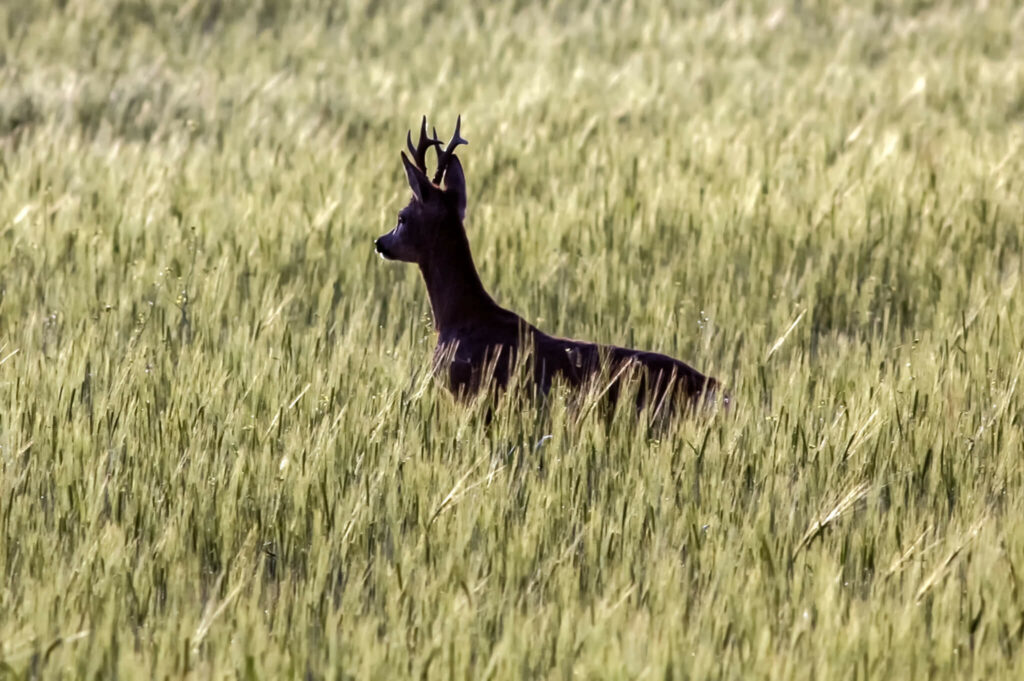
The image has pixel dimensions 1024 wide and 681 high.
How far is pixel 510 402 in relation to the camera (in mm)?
4246

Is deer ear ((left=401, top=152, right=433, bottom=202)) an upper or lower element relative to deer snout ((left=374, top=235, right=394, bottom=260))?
upper

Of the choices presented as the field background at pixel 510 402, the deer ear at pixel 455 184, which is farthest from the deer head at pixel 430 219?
the field background at pixel 510 402

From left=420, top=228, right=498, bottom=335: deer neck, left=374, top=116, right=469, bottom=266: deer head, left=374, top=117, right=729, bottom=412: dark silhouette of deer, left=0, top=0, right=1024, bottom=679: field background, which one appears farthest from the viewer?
left=374, top=116, right=469, bottom=266: deer head

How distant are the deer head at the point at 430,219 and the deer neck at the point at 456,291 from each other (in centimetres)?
3

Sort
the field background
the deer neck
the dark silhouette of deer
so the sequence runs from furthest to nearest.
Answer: the deer neck < the dark silhouette of deer < the field background

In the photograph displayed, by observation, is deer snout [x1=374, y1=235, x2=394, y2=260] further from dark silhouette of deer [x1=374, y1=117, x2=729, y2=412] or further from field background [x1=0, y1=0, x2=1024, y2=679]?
field background [x1=0, y1=0, x2=1024, y2=679]

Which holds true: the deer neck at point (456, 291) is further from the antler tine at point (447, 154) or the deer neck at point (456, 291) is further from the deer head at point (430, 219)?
the antler tine at point (447, 154)

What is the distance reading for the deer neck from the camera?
16.7 ft

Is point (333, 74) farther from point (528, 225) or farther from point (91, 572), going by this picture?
point (91, 572)

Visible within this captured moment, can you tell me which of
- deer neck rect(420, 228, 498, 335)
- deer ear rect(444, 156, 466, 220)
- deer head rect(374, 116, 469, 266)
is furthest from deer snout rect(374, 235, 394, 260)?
deer ear rect(444, 156, 466, 220)

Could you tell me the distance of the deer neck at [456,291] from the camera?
16.7ft

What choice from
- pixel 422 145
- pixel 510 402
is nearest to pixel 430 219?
pixel 422 145

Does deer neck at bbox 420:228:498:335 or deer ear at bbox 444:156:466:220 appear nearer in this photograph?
deer neck at bbox 420:228:498:335

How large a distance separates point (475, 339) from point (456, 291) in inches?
10.5
